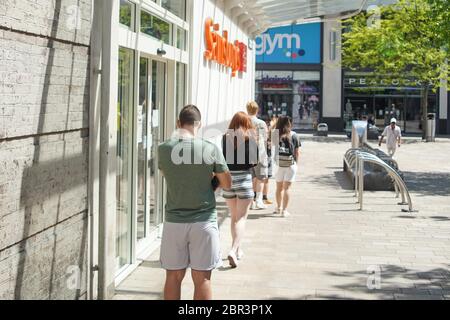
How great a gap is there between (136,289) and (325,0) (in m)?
9.91

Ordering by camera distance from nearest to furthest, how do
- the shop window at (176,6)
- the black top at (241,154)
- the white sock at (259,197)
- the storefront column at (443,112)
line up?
the black top at (241,154) → the shop window at (176,6) → the white sock at (259,197) → the storefront column at (443,112)

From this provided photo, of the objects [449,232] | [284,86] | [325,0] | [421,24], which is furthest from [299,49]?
[449,232]

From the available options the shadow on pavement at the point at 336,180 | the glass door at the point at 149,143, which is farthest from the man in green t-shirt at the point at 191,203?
the shadow on pavement at the point at 336,180

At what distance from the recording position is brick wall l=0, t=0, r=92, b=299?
3.34 metres

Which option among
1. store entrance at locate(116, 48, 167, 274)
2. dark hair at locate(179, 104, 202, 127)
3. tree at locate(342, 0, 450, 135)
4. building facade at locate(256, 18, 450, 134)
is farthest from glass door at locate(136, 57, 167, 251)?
building facade at locate(256, 18, 450, 134)

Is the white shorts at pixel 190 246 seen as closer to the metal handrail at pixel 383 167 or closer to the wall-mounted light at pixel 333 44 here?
the metal handrail at pixel 383 167

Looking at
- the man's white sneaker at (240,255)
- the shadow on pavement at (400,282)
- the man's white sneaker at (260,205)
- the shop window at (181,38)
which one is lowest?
the shadow on pavement at (400,282)

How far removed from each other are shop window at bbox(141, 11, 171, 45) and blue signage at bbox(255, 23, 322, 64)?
28891mm

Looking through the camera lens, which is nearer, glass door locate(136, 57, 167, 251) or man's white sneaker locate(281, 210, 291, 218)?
glass door locate(136, 57, 167, 251)

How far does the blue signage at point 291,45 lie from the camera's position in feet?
117

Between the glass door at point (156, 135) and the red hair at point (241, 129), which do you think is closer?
the red hair at point (241, 129)

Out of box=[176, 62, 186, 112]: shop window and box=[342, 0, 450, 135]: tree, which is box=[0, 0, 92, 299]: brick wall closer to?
box=[176, 62, 186, 112]: shop window

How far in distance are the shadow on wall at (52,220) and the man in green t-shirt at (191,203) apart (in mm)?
686

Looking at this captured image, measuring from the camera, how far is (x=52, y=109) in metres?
3.93
